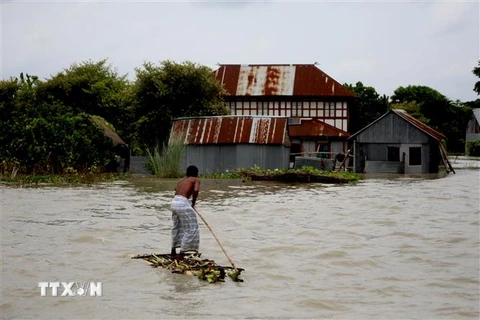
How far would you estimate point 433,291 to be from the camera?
9922 millimetres

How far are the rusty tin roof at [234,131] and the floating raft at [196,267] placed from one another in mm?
23442

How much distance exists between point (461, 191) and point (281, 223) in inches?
417

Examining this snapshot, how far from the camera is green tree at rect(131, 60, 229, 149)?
3884 cm

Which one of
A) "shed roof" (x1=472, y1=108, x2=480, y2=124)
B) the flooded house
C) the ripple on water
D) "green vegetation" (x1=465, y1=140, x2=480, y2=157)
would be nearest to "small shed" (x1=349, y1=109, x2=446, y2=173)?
the ripple on water

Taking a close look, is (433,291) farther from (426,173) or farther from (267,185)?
(426,173)

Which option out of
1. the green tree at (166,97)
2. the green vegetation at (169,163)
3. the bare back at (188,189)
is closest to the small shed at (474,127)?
the green tree at (166,97)

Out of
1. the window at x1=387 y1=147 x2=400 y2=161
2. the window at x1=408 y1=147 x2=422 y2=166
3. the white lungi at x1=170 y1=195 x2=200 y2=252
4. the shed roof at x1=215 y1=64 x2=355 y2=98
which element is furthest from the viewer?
the shed roof at x1=215 y1=64 x2=355 y2=98

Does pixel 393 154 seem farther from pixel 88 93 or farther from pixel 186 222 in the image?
pixel 186 222

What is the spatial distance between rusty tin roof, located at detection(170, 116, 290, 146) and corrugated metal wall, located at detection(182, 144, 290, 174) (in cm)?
31

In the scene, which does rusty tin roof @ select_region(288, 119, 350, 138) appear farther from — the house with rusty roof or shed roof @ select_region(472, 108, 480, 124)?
shed roof @ select_region(472, 108, 480, 124)

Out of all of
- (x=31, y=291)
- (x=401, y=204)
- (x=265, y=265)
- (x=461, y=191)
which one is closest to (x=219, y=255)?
(x=265, y=265)

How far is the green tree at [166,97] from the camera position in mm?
38844

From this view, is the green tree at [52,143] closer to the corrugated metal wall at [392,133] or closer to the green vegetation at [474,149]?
Result: the corrugated metal wall at [392,133]

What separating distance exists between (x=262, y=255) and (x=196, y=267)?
2249 millimetres
